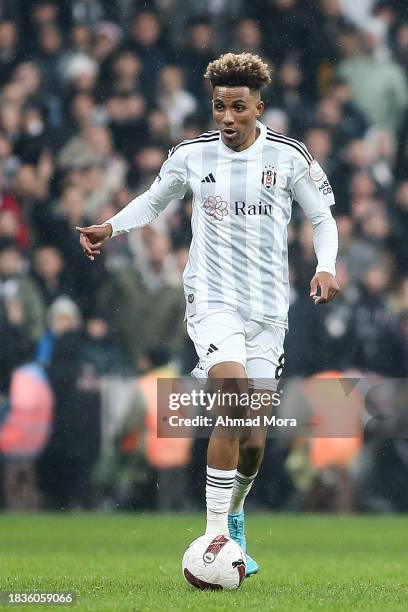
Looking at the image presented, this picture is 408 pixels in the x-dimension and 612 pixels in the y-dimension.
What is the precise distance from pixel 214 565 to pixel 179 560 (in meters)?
2.14

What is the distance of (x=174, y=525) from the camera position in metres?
9.62

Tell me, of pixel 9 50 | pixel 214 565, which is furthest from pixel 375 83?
pixel 214 565

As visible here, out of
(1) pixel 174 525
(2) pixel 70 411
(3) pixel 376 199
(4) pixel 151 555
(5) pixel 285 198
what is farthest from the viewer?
(3) pixel 376 199

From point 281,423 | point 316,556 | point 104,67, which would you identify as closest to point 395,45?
point 104,67

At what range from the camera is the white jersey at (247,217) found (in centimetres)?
566

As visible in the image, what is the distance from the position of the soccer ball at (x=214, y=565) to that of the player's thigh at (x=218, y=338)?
29.1 inches

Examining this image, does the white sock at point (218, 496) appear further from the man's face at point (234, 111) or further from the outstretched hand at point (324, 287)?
the man's face at point (234, 111)

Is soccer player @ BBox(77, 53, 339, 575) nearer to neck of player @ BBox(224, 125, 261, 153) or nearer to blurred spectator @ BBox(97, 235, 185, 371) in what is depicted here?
neck of player @ BBox(224, 125, 261, 153)

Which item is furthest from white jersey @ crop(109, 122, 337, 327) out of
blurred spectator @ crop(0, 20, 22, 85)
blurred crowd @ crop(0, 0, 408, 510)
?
blurred spectator @ crop(0, 20, 22, 85)

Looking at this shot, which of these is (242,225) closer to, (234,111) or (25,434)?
(234,111)

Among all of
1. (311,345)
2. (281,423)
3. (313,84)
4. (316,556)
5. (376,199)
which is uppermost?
(313,84)

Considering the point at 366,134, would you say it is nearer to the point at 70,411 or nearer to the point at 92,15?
the point at 92,15

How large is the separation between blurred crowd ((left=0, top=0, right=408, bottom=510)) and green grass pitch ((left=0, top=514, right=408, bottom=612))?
27.1 inches

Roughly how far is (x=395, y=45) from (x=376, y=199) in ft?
5.18
